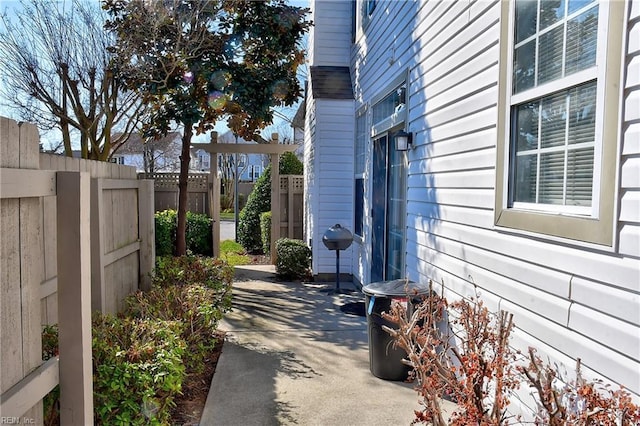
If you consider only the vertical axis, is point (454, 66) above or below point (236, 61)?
below

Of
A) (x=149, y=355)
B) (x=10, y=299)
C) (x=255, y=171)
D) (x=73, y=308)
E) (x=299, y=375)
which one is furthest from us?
(x=255, y=171)

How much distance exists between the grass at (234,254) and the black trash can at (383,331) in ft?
20.6

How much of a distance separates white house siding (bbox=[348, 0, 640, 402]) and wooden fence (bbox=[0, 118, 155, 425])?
7.90ft

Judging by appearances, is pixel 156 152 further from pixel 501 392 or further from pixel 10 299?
pixel 501 392

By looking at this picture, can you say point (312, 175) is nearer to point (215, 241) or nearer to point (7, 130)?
point (215, 241)

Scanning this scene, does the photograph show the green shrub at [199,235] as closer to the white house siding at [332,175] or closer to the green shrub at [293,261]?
the green shrub at [293,261]

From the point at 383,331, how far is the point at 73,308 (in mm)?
2486

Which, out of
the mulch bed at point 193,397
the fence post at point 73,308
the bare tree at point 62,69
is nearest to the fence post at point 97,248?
the mulch bed at point 193,397

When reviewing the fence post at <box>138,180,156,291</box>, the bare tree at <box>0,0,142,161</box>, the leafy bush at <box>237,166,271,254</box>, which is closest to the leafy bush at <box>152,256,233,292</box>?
the fence post at <box>138,180,156,291</box>

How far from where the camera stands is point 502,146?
2982mm

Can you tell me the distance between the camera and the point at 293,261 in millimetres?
8734

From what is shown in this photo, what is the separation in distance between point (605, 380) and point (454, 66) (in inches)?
104

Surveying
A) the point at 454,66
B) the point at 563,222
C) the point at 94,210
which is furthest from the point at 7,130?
the point at 454,66

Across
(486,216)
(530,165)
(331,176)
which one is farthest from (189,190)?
(530,165)
